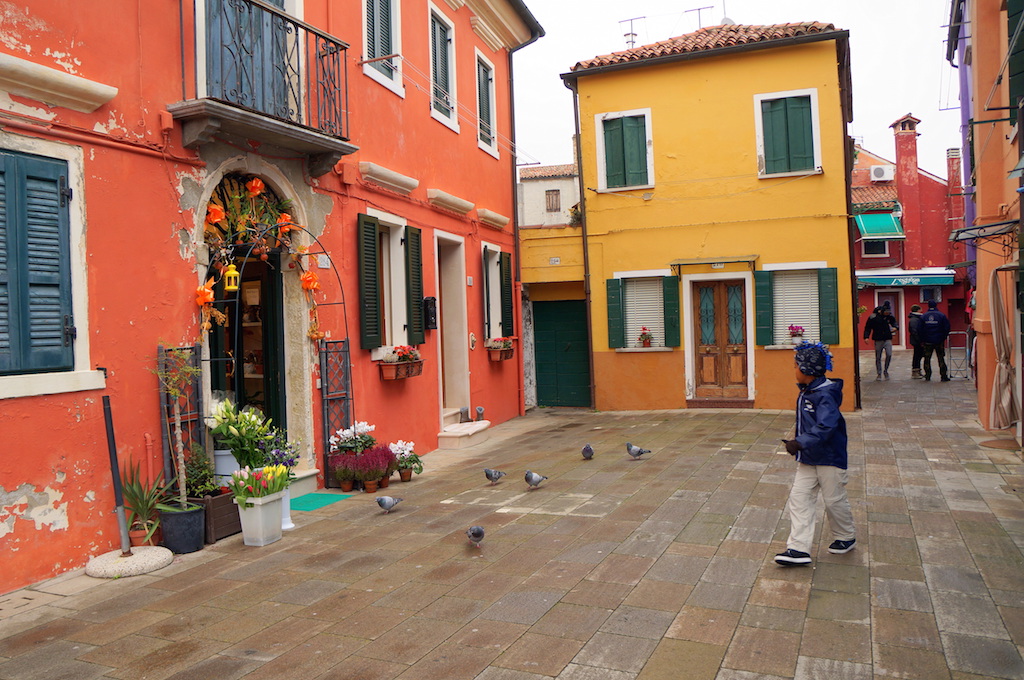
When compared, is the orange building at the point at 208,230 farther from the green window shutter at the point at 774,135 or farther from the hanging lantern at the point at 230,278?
the green window shutter at the point at 774,135

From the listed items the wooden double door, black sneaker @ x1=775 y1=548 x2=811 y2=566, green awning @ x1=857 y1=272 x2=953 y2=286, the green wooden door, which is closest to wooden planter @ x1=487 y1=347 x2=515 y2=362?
the green wooden door

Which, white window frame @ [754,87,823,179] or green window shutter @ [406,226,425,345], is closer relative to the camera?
green window shutter @ [406,226,425,345]

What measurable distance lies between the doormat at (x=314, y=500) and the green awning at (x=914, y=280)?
2699 cm

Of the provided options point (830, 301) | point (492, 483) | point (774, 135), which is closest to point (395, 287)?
point (492, 483)

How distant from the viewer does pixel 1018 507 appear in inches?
263

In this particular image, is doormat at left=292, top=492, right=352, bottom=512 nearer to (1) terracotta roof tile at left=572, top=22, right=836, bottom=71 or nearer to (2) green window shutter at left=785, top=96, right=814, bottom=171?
(2) green window shutter at left=785, top=96, right=814, bottom=171

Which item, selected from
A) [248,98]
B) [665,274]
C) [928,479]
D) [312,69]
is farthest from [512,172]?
[928,479]

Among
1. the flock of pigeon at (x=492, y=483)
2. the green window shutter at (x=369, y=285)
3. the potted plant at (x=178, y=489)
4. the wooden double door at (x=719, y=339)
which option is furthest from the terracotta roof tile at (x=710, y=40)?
the potted plant at (x=178, y=489)

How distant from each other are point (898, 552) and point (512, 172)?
10.5m

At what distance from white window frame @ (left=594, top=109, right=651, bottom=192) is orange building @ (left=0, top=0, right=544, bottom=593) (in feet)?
13.8

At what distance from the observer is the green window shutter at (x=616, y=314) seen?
15.0 meters

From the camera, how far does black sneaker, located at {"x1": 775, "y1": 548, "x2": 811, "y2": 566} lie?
5.19 metres

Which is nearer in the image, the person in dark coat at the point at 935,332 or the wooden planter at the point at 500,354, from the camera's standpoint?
the wooden planter at the point at 500,354

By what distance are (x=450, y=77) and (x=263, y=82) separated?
533cm
